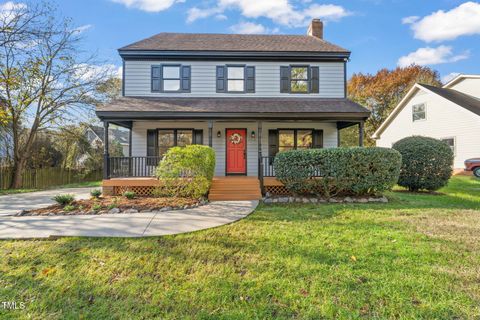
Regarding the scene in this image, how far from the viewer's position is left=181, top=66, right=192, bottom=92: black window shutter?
34.9ft

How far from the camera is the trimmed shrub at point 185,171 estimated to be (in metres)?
7.24

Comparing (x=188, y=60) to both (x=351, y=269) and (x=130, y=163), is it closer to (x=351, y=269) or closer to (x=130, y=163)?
(x=130, y=163)

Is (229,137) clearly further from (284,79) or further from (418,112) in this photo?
(418,112)

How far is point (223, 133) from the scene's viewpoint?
10773mm

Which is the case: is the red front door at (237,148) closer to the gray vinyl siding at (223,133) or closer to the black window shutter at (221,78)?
the gray vinyl siding at (223,133)

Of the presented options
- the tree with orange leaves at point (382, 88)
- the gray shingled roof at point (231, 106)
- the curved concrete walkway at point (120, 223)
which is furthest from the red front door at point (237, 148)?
the tree with orange leaves at point (382, 88)

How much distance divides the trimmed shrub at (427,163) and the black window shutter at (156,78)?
10.7 m

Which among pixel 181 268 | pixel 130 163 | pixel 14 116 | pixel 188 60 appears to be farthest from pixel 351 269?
pixel 14 116

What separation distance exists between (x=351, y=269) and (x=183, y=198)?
18.5ft

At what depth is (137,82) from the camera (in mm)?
10500

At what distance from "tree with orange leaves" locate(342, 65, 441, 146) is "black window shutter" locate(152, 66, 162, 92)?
21034 mm

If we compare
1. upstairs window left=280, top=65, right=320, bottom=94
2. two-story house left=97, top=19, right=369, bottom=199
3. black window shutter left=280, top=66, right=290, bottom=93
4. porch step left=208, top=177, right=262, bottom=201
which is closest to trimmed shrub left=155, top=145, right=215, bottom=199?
porch step left=208, top=177, right=262, bottom=201

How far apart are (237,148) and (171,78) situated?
4.47 metres

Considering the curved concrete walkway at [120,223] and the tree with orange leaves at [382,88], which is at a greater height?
the tree with orange leaves at [382,88]
